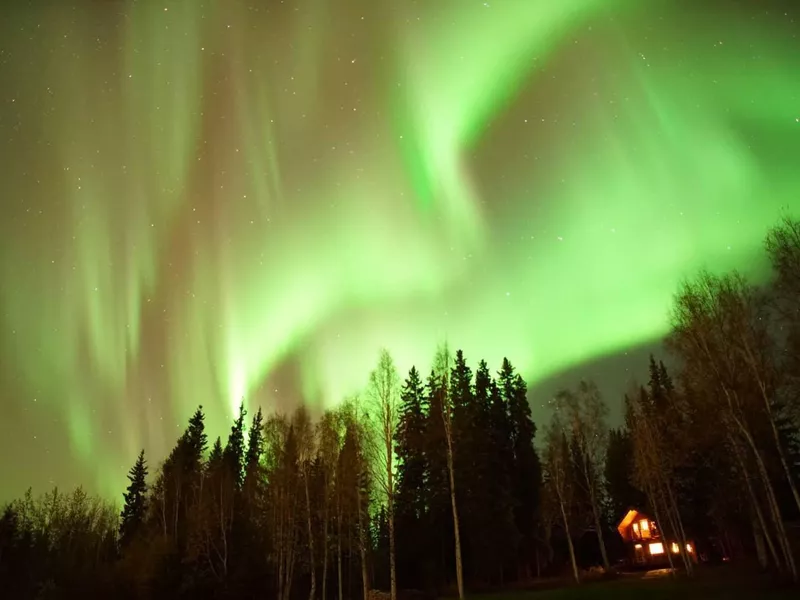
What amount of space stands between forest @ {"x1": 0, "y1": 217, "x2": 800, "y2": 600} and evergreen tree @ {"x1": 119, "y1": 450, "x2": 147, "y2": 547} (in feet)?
23.6

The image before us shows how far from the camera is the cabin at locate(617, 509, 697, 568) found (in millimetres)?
62438

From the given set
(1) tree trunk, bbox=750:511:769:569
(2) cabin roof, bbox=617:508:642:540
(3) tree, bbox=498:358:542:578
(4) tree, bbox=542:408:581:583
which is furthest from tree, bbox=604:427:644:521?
(1) tree trunk, bbox=750:511:769:569

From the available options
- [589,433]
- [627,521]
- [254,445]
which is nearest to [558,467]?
[589,433]

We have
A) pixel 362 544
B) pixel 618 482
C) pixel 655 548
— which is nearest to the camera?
pixel 362 544

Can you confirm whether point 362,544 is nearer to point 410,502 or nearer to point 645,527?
point 410,502

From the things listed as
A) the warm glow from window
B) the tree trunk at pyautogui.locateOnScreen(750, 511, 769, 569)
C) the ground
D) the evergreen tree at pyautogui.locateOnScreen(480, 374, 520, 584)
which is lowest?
the ground

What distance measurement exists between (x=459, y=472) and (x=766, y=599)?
26.6 m

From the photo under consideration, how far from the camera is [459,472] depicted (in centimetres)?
4791

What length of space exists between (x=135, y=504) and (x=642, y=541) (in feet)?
232

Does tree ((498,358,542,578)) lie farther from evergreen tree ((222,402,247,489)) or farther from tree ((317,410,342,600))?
evergreen tree ((222,402,247,489))

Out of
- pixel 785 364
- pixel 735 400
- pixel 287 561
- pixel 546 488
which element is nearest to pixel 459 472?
pixel 546 488

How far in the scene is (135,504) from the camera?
80.3m

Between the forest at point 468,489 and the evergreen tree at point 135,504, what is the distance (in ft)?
23.6

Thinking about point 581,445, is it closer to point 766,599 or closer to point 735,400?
point 735,400
